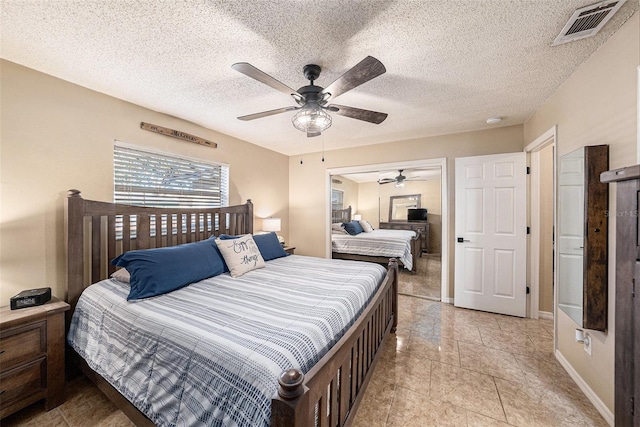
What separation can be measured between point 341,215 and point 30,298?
5044mm

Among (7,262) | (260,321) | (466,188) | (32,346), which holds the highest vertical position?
(466,188)

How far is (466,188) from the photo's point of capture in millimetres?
3379

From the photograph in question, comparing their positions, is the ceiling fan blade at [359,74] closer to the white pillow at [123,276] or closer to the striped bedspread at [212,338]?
the striped bedspread at [212,338]

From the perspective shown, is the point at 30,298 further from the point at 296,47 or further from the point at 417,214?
the point at 417,214

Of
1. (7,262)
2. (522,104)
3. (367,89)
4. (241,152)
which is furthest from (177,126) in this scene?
(522,104)

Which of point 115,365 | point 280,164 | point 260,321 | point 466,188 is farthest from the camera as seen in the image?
point 280,164

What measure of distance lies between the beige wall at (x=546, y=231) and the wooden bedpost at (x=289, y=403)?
143 inches

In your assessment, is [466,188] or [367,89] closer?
[367,89]

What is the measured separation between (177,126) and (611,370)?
438 cm

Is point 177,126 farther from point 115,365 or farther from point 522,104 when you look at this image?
point 522,104

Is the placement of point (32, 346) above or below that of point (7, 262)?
below

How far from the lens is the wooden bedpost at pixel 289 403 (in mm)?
819

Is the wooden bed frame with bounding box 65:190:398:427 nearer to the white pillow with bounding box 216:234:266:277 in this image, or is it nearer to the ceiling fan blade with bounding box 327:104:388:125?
the white pillow with bounding box 216:234:266:277

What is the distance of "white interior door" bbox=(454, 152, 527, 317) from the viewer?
3.11 m
